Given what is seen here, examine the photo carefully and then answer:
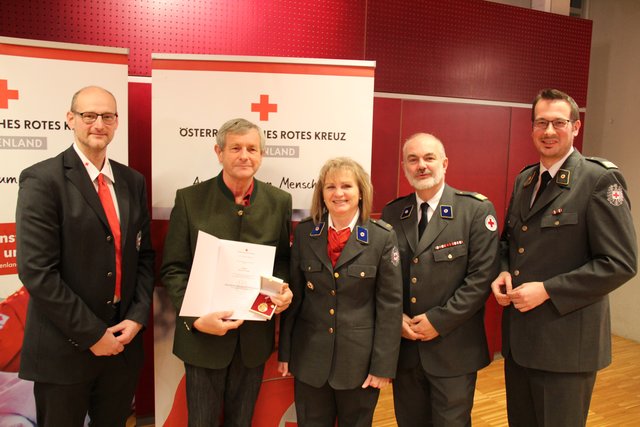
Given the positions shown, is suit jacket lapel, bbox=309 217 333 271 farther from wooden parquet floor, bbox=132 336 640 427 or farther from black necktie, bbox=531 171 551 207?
wooden parquet floor, bbox=132 336 640 427

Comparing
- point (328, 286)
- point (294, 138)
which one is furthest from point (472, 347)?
point (294, 138)

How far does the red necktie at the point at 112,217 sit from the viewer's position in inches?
77.4

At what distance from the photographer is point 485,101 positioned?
418 centimetres

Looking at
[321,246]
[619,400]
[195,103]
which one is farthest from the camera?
[619,400]

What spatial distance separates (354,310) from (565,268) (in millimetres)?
910

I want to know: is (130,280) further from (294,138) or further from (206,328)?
(294,138)

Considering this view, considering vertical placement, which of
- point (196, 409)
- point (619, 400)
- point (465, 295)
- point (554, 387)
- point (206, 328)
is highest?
point (465, 295)

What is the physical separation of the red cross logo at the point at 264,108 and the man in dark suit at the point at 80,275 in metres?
0.81

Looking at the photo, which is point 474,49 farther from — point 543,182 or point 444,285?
point 444,285

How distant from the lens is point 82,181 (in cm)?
189

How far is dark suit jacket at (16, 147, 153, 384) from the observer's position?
1.78 meters

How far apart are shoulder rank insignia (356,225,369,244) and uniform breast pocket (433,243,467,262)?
1.04 ft

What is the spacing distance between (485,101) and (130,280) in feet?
10.9

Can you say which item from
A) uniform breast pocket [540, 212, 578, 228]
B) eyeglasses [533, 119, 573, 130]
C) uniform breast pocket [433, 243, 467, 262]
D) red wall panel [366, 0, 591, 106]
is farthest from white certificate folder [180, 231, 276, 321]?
red wall panel [366, 0, 591, 106]
